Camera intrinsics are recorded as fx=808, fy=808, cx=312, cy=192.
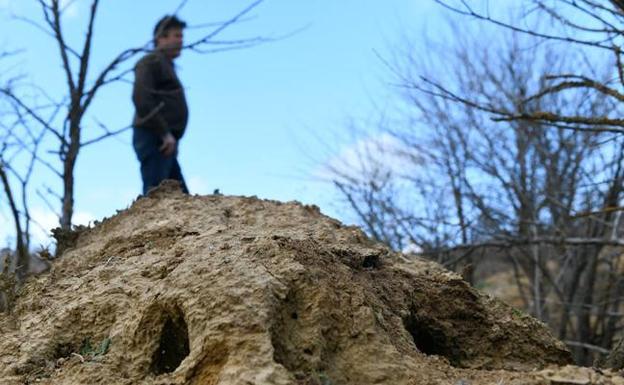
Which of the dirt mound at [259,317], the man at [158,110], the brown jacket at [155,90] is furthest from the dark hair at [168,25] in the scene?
the dirt mound at [259,317]

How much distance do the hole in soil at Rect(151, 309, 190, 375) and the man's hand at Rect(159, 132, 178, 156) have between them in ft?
10.3

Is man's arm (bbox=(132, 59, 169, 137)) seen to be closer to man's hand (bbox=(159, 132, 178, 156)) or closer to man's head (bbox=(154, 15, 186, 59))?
man's hand (bbox=(159, 132, 178, 156))

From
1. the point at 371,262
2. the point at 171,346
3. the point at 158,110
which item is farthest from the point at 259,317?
the point at 158,110

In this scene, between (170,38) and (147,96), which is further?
(147,96)

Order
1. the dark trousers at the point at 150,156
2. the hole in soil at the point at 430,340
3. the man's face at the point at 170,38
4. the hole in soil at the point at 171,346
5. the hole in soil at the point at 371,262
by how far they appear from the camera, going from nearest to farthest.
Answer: the hole in soil at the point at 171,346, the hole in soil at the point at 430,340, the hole in soil at the point at 371,262, the man's face at the point at 170,38, the dark trousers at the point at 150,156

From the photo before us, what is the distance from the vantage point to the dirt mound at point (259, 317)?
2703mm

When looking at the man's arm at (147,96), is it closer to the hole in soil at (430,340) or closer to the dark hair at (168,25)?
the dark hair at (168,25)

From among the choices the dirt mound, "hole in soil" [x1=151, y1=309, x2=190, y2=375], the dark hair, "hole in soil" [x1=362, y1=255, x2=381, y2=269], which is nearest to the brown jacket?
the dark hair

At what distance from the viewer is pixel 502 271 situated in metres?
18.0

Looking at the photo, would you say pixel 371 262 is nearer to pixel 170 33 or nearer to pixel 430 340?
pixel 430 340

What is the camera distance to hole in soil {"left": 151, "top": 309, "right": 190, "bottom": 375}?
2.95 m

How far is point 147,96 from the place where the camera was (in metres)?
5.96

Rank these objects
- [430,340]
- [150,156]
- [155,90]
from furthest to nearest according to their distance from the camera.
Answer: [150,156], [155,90], [430,340]

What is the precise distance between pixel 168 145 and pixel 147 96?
39 cm
